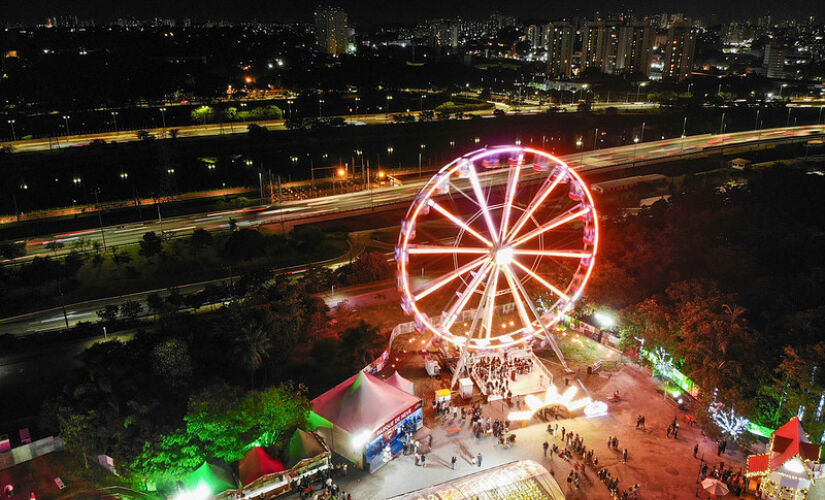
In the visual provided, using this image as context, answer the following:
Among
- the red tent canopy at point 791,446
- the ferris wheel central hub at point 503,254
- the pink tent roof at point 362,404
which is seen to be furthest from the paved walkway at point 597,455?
the ferris wheel central hub at point 503,254

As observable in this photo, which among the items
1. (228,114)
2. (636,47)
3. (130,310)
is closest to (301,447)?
(130,310)

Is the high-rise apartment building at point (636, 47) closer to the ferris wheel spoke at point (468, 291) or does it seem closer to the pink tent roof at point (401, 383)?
the ferris wheel spoke at point (468, 291)

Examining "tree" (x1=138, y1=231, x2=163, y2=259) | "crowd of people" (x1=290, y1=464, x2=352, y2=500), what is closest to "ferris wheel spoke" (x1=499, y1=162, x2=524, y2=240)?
"crowd of people" (x1=290, y1=464, x2=352, y2=500)

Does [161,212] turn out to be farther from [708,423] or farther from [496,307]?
[708,423]

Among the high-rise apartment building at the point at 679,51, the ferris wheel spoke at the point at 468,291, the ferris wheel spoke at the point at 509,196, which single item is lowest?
the ferris wheel spoke at the point at 468,291

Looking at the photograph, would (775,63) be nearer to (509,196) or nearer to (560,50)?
(560,50)

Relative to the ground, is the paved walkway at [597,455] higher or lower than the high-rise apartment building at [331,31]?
lower

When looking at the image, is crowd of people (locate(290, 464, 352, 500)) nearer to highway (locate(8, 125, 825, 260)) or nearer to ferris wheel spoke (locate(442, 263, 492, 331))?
ferris wheel spoke (locate(442, 263, 492, 331))
